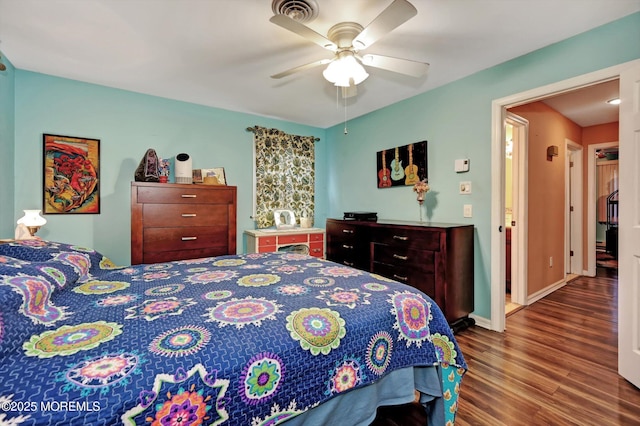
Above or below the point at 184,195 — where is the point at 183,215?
below

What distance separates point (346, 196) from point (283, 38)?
8.28ft

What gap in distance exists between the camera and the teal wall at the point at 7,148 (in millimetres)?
2416

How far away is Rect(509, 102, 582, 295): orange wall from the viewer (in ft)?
11.1

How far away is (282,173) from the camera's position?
4.20 metres

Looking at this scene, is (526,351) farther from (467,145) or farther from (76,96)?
(76,96)

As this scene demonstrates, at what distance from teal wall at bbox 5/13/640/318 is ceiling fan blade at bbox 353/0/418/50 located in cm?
152

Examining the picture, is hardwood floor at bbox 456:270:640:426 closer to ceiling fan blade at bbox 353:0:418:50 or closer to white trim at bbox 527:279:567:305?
white trim at bbox 527:279:567:305

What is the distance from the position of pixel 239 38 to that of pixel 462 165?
2264mm

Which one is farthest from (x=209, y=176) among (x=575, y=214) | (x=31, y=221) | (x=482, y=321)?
(x=575, y=214)

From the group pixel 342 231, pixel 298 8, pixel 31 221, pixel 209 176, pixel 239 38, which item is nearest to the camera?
pixel 298 8

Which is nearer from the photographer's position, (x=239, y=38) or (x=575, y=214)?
(x=239, y=38)

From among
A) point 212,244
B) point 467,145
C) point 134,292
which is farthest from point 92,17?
point 467,145

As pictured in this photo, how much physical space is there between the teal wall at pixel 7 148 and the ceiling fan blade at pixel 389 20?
290 cm

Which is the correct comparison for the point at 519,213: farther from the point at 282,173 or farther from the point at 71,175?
the point at 71,175
